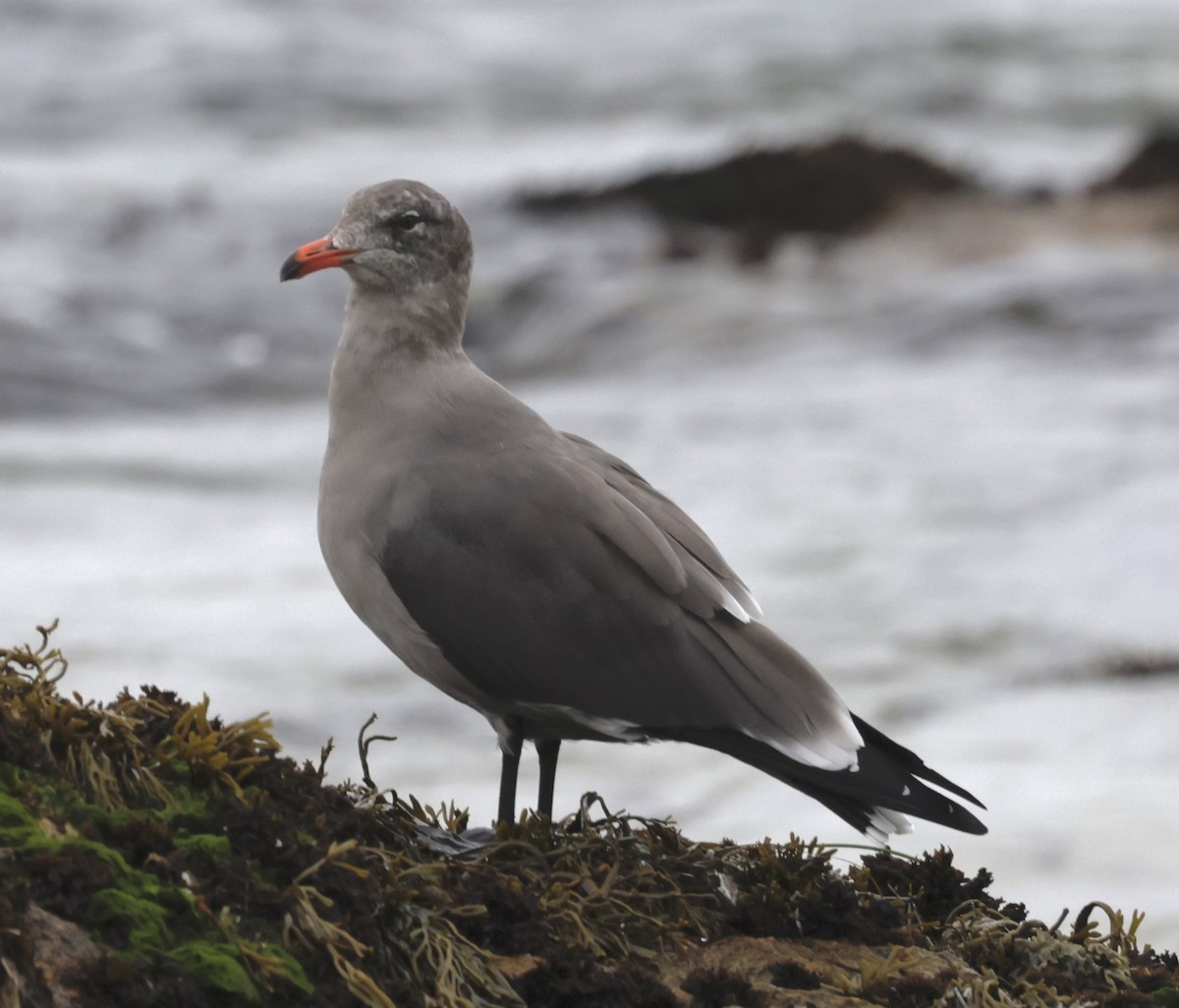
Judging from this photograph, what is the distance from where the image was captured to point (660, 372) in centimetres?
1816

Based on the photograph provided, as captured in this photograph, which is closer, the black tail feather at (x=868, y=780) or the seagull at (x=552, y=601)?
the black tail feather at (x=868, y=780)

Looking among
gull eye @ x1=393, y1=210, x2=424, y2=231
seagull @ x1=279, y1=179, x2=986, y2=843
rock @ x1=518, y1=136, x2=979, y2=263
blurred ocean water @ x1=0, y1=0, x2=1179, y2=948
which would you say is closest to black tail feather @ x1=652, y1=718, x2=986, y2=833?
seagull @ x1=279, y1=179, x2=986, y2=843

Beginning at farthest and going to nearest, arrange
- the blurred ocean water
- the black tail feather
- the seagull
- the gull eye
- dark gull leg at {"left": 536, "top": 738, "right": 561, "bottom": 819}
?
the blurred ocean water, the gull eye, dark gull leg at {"left": 536, "top": 738, "right": 561, "bottom": 819}, the seagull, the black tail feather

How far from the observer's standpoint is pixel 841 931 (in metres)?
3.93

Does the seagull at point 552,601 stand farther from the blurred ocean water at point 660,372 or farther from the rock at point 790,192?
the rock at point 790,192

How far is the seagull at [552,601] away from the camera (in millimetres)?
4414

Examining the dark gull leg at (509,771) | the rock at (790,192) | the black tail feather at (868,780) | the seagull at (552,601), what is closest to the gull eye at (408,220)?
the seagull at (552,601)

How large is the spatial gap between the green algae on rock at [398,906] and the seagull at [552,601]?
333mm

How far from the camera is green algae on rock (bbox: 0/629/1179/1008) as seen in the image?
10.3 ft

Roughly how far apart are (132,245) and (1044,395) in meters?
11.2

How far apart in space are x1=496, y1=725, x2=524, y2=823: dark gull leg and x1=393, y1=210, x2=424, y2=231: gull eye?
57.6 inches

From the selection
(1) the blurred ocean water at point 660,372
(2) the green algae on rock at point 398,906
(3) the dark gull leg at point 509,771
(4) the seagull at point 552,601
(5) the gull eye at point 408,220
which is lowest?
(2) the green algae on rock at point 398,906

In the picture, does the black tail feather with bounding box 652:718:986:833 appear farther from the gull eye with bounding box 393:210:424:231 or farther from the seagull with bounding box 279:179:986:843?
the gull eye with bounding box 393:210:424:231

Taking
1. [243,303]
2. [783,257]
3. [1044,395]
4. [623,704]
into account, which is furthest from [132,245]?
[623,704]
